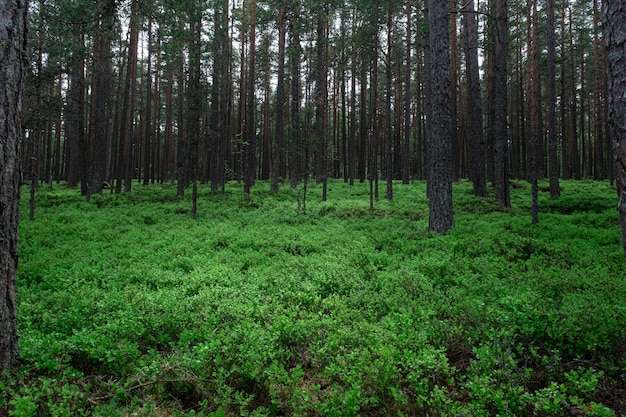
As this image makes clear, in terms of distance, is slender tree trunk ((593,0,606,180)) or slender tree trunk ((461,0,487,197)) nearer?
slender tree trunk ((461,0,487,197))

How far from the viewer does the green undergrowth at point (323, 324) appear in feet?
9.42

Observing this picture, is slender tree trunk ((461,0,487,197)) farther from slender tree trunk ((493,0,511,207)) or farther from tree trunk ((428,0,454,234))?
tree trunk ((428,0,454,234))

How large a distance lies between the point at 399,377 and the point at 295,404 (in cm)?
100

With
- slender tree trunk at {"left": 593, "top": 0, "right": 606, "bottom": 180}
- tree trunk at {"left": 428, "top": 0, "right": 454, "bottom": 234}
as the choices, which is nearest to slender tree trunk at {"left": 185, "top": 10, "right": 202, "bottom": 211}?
tree trunk at {"left": 428, "top": 0, "right": 454, "bottom": 234}

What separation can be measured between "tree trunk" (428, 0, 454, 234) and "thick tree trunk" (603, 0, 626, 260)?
710 cm

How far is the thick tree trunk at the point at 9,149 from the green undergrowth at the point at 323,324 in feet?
1.40

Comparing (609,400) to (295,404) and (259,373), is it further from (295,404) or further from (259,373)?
(259,373)

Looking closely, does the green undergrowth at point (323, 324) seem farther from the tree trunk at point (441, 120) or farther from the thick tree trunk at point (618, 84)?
the thick tree trunk at point (618, 84)

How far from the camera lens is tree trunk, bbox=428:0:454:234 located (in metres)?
9.42

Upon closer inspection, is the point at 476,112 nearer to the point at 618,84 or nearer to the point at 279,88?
the point at 279,88

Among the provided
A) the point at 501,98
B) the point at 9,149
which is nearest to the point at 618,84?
the point at 9,149

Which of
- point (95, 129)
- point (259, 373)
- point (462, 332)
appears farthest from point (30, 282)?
point (95, 129)

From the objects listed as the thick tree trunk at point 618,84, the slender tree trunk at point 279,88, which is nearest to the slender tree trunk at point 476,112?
the slender tree trunk at point 279,88

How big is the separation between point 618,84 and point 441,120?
7.42m
